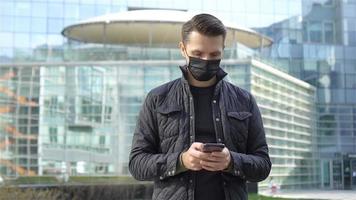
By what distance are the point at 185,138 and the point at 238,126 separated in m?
0.26

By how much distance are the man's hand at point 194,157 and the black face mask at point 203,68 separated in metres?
0.38

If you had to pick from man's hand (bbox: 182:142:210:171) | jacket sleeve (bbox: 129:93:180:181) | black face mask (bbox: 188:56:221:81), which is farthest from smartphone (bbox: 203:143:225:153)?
black face mask (bbox: 188:56:221:81)

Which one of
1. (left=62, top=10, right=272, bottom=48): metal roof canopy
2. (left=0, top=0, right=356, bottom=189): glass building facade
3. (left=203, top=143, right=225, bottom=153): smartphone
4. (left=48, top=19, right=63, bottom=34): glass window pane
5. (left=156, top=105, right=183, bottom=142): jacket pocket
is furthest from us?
(left=48, top=19, right=63, bottom=34): glass window pane

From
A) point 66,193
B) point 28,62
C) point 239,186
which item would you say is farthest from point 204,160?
point 28,62

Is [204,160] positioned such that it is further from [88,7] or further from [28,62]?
[88,7]

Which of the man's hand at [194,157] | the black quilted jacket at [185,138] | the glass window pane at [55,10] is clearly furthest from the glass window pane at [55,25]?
the man's hand at [194,157]

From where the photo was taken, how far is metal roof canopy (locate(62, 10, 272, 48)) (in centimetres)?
3694

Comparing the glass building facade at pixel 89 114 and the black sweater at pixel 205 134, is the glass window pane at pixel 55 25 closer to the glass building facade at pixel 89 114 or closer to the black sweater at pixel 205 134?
the glass building facade at pixel 89 114

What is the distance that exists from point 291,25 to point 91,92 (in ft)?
85.6

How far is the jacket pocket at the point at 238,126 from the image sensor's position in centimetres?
280

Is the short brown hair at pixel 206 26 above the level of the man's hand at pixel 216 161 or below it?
above

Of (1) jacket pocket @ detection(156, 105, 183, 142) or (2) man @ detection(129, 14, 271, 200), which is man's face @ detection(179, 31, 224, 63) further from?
(1) jacket pocket @ detection(156, 105, 183, 142)

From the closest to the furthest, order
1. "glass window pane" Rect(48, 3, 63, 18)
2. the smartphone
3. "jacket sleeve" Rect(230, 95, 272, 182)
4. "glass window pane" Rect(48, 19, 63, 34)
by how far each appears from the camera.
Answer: the smartphone → "jacket sleeve" Rect(230, 95, 272, 182) → "glass window pane" Rect(48, 19, 63, 34) → "glass window pane" Rect(48, 3, 63, 18)

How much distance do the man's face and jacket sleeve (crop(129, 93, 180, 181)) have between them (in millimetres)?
337
